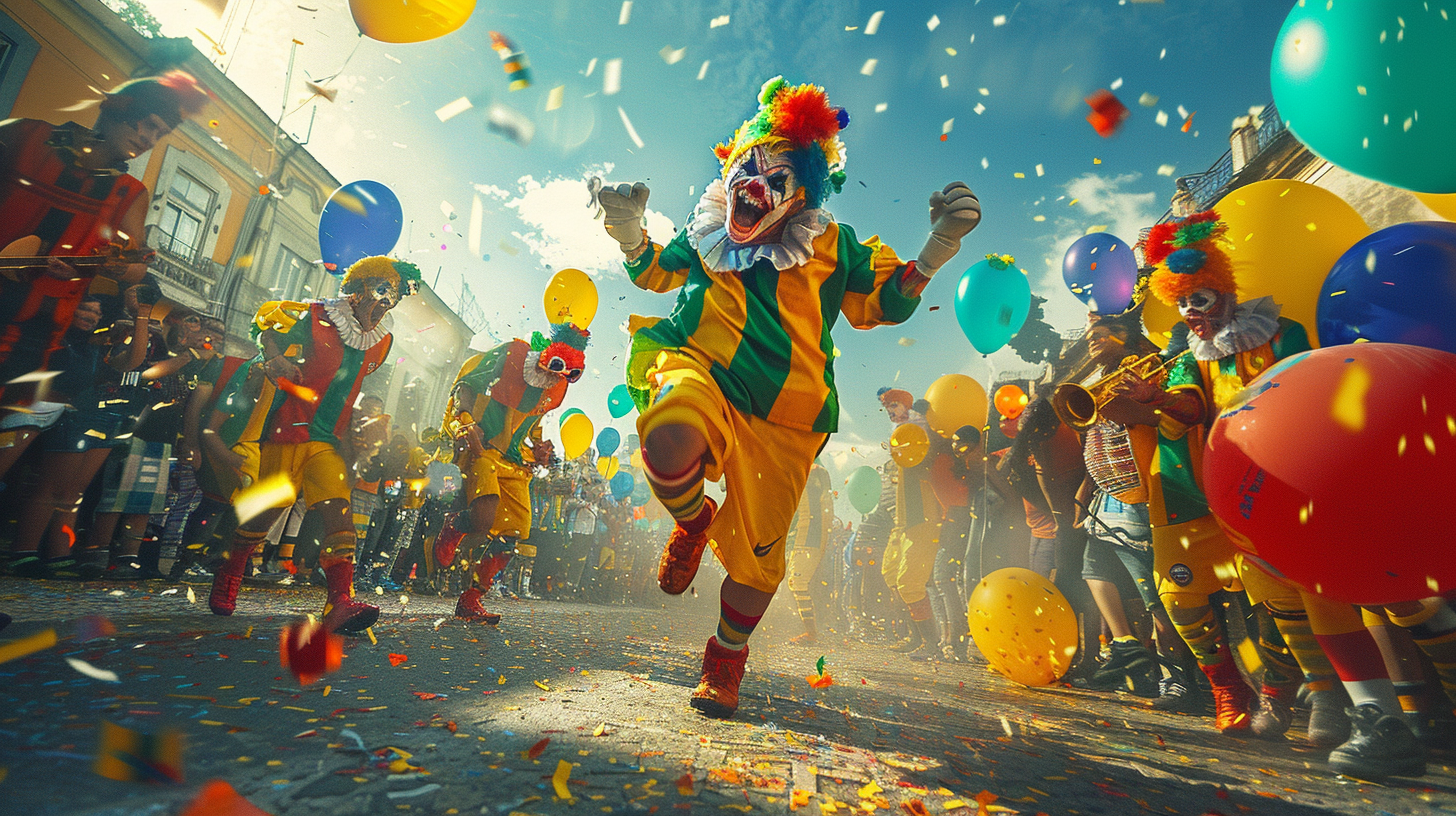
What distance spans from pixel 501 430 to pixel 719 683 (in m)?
3.00

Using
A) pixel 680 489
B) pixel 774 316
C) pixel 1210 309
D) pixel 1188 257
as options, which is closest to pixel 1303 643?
pixel 1210 309

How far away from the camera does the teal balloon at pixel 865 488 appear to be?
1062 centimetres

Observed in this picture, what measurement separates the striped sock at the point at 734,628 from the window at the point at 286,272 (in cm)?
1870

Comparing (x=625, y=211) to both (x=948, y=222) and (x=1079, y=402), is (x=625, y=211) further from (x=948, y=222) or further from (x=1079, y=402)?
(x=1079, y=402)

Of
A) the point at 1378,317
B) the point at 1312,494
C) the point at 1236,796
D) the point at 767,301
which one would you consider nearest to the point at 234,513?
the point at 767,301

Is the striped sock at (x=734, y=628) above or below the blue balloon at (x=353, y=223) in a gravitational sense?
below

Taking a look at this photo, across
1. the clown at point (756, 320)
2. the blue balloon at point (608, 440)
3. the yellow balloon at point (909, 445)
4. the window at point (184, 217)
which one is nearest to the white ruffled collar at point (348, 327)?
the clown at point (756, 320)

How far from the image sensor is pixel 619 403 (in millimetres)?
10414

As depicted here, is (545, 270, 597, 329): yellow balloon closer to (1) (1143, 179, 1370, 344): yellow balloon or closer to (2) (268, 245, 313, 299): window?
(1) (1143, 179, 1370, 344): yellow balloon

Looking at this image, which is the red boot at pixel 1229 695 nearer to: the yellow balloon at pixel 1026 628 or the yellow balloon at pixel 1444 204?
the yellow balloon at pixel 1026 628

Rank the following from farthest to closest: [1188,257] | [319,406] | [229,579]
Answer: [319,406], [229,579], [1188,257]

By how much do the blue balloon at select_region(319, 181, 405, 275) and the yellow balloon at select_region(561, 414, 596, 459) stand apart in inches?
188

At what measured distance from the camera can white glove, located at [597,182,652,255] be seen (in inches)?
95.1

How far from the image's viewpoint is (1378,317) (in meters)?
2.36
